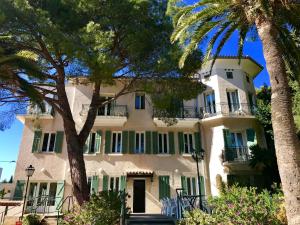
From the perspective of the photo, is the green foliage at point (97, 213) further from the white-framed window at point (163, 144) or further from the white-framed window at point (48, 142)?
the white-framed window at point (48, 142)

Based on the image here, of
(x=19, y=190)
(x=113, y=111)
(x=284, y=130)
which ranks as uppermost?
(x=113, y=111)

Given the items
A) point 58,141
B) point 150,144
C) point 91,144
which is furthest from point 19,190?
point 150,144

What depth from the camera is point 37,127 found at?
724 inches

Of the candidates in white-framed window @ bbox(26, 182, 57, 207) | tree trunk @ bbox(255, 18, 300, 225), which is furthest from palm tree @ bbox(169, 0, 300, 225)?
white-framed window @ bbox(26, 182, 57, 207)

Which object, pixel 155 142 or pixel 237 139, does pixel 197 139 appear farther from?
pixel 155 142

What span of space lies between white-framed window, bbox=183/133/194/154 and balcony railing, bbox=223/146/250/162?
242cm

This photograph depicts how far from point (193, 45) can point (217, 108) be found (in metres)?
10.3

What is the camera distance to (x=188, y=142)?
19.2 meters

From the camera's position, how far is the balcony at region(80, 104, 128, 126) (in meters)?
18.7

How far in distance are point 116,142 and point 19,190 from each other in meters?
6.96

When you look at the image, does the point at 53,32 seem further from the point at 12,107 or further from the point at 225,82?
the point at 225,82

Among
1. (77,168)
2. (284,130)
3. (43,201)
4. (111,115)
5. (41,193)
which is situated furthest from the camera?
(111,115)

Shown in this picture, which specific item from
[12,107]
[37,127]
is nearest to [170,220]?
[12,107]

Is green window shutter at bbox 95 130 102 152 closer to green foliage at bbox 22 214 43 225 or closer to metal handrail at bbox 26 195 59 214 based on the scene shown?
metal handrail at bbox 26 195 59 214
